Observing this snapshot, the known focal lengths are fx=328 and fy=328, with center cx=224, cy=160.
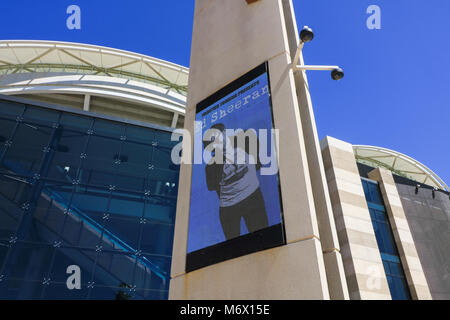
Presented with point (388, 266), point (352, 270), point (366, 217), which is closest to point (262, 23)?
point (352, 270)

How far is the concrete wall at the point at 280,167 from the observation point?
5664 millimetres

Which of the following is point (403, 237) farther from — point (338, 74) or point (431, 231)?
point (338, 74)

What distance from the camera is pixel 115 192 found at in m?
15.6

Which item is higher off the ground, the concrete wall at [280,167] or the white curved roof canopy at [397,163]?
the white curved roof canopy at [397,163]

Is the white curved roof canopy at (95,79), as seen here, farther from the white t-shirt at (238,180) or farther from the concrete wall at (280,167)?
the white t-shirt at (238,180)

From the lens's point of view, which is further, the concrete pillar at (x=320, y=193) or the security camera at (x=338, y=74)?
the security camera at (x=338, y=74)

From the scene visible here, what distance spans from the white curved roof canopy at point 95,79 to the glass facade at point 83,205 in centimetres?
745

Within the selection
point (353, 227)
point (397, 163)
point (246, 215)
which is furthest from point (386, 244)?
point (397, 163)

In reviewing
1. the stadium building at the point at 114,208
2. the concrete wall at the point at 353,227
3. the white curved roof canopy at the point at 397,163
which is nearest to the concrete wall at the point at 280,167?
the stadium building at the point at 114,208

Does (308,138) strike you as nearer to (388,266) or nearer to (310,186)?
(310,186)

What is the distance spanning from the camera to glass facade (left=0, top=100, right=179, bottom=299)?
13.2m

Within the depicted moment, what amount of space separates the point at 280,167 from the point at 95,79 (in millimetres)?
21551

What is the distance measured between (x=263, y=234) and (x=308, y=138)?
2.30 metres

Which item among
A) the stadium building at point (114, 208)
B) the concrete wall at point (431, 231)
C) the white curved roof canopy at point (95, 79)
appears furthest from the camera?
Answer: the white curved roof canopy at point (95, 79)
